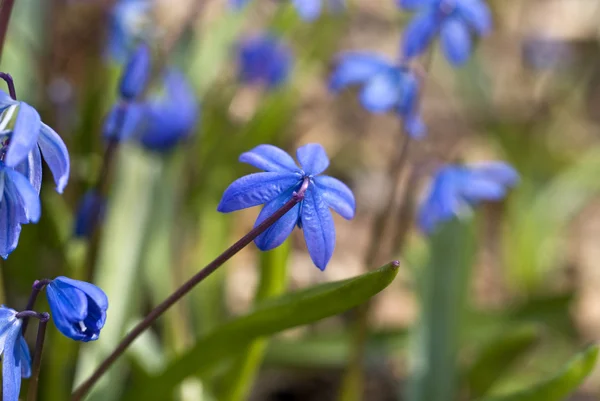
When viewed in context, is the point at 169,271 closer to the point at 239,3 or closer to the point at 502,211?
the point at 239,3

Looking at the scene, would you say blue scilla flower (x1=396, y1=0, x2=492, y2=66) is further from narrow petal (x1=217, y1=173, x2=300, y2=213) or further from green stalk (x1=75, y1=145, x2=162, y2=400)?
green stalk (x1=75, y1=145, x2=162, y2=400)

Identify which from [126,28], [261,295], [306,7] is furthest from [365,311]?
[126,28]

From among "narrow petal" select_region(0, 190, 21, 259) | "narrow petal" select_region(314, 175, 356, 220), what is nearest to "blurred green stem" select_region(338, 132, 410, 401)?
"narrow petal" select_region(314, 175, 356, 220)

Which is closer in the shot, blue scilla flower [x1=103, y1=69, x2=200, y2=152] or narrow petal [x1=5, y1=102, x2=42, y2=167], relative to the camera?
narrow petal [x1=5, y1=102, x2=42, y2=167]

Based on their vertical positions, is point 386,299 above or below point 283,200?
above

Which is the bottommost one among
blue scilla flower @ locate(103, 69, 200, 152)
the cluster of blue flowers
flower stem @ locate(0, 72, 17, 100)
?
the cluster of blue flowers

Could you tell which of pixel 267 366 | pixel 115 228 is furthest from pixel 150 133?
pixel 267 366
